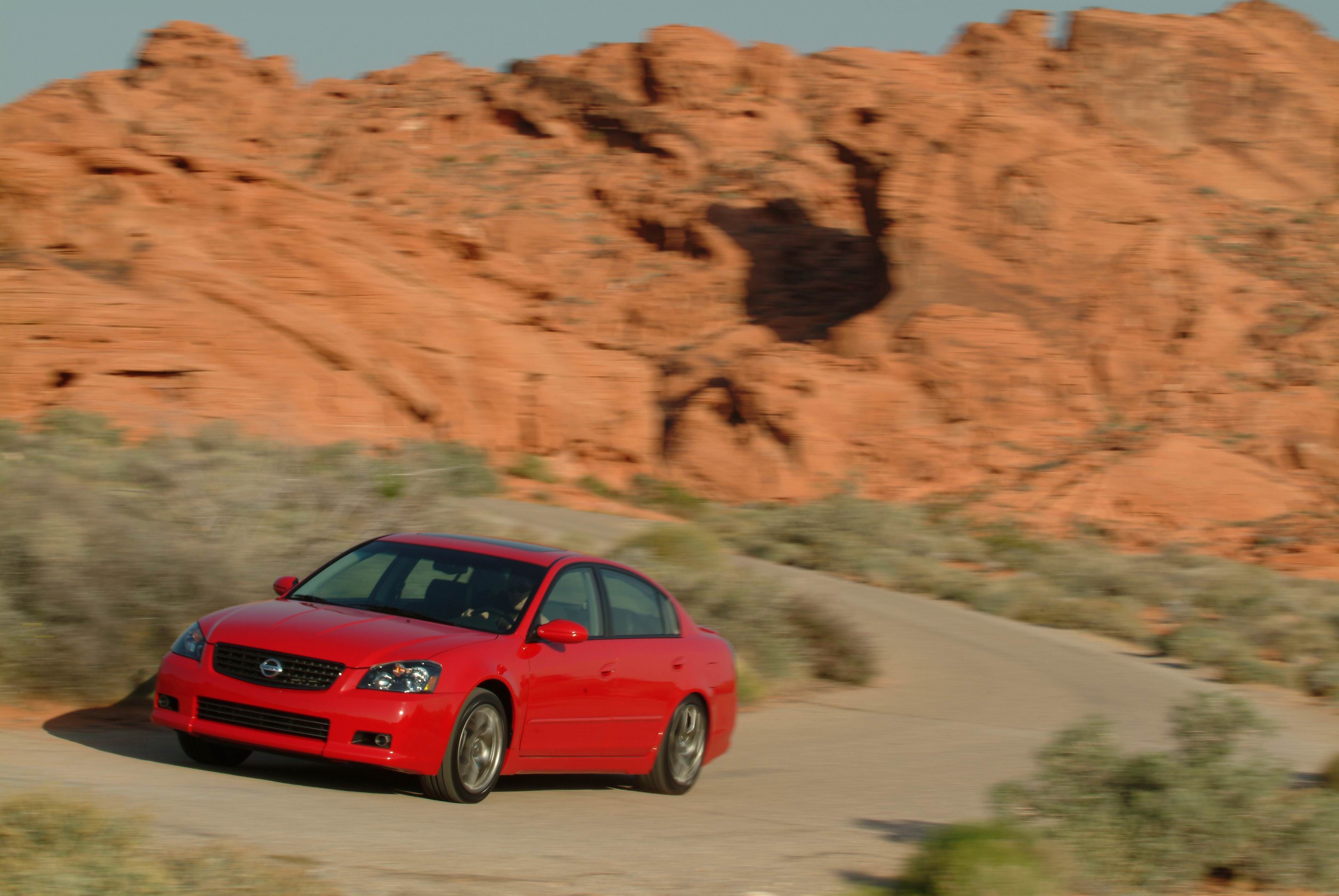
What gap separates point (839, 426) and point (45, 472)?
79.0 ft

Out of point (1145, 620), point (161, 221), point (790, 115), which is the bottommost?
point (1145, 620)

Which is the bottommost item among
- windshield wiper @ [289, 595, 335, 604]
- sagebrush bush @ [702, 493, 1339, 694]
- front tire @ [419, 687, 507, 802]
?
sagebrush bush @ [702, 493, 1339, 694]

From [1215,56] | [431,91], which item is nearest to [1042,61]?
[1215,56]

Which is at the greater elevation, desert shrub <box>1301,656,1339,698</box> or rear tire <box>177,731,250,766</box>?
rear tire <box>177,731,250,766</box>

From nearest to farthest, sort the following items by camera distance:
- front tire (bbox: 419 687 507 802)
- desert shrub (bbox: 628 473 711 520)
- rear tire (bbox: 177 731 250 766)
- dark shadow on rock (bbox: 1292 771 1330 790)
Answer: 1. front tire (bbox: 419 687 507 802)
2. rear tire (bbox: 177 731 250 766)
3. dark shadow on rock (bbox: 1292 771 1330 790)
4. desert shrub (bbox: 628 473 711 520)

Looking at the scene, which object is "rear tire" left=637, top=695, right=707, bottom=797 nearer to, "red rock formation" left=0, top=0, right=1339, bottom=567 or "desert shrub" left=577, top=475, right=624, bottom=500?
"red rock formation" left=0, top=0, right=1339, bottom=567

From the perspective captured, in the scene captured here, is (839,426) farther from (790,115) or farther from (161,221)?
(790,115)

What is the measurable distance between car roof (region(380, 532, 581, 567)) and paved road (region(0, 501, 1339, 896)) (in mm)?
1386

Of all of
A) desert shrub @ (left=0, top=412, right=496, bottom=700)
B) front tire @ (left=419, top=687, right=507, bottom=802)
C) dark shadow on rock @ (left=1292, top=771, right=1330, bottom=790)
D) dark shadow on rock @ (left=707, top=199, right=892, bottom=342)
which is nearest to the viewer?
front tire @ (left=419, top=687, right=507, bottom=802)

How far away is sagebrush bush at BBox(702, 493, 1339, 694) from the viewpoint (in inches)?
771

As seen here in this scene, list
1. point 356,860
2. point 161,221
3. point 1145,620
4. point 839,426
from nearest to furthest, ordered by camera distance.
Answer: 1. point 356,860
2. point 1145,620
3. point 161,221
4. point 839,426

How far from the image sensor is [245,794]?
6.96 metres

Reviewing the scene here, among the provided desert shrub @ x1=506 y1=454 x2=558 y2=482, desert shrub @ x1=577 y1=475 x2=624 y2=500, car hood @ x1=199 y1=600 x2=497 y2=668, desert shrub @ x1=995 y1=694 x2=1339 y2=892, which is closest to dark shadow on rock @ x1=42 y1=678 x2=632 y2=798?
car hood @ x1=199 y1=600 x2=497 y2=668

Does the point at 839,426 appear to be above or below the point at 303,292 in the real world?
below
